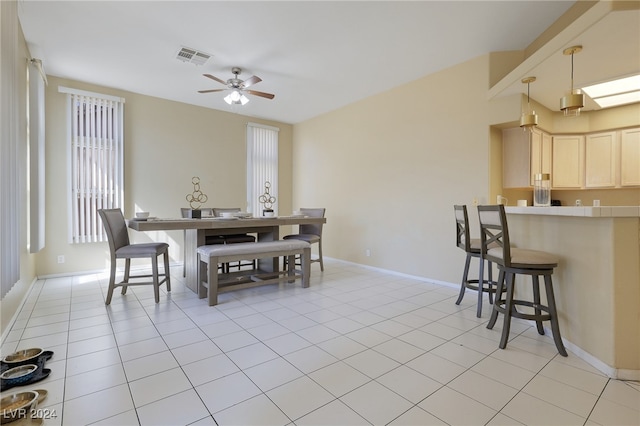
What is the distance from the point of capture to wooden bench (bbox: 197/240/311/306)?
3.20 metres

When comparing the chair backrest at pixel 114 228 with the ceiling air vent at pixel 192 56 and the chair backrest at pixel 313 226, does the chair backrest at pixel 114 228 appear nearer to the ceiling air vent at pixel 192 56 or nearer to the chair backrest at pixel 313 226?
the ceiling air vent at pixel 192 56

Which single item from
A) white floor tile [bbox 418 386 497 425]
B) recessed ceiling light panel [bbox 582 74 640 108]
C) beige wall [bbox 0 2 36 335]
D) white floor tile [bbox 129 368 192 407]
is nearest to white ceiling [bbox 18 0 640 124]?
recessed ceiling light panel [bbox 582 74 640 108]

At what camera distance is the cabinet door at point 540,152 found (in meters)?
3.67

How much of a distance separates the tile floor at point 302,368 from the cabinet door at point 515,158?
1.70m

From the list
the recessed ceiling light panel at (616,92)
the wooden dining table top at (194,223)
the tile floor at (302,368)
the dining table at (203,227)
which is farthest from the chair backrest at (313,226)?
the recessed ceiling light panel at (616,92)

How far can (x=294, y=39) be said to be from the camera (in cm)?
333

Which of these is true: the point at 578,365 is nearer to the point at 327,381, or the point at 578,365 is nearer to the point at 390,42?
the point at 327,381

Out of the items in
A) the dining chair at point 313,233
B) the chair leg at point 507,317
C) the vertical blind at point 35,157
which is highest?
the vertical blind at point 35,157

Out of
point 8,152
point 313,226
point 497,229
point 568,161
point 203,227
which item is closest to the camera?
point 8,152

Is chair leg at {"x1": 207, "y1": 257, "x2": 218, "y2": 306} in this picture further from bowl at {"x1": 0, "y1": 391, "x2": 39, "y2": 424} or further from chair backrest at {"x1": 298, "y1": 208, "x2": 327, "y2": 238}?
chair backrest at {"x1": 298, "y1": 208, "x2": 327, "y2": 238}

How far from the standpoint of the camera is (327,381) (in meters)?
1.81

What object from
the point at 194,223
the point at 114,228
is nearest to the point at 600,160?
the point at 194,223

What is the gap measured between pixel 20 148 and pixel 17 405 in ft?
8.16

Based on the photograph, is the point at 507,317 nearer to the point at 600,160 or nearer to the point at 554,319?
the point at 554,319
